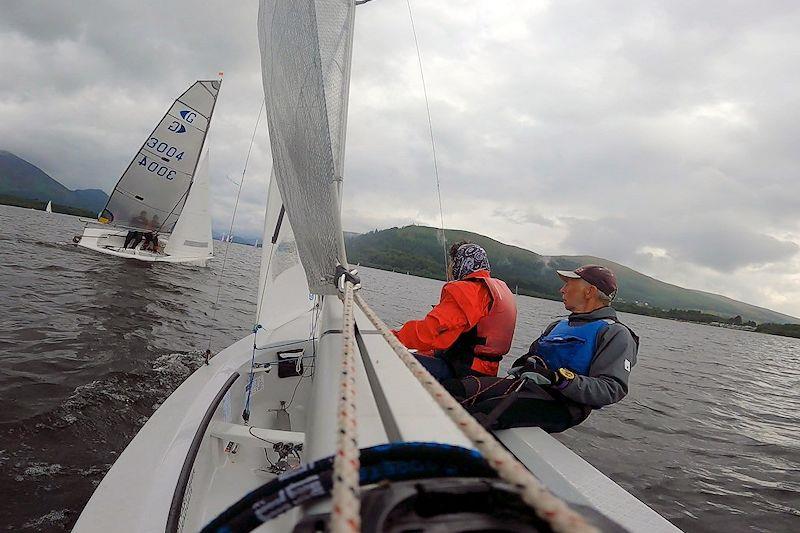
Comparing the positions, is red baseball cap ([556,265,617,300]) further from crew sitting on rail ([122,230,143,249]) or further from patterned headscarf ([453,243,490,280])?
crew sitting on rail ([122,230,143,249])

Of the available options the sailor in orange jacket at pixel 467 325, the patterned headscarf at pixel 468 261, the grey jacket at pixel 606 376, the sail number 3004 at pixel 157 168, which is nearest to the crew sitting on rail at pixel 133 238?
the sail number 3004 at pixel 157 168

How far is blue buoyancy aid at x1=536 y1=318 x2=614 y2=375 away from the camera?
2.61 meters

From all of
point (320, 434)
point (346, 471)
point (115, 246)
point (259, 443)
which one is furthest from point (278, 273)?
point (115, 246)

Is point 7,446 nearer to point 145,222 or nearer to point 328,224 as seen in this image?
point 328,224

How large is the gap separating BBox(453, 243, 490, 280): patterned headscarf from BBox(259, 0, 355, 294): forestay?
0.98 meters

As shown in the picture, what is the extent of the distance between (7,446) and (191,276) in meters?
13.3

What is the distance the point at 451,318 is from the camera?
2.75 meters

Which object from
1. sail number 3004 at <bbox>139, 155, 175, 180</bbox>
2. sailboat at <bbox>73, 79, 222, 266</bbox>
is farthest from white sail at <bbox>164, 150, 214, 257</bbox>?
sail number 3004 at <bbox>139, 155, 175, 180</bbox>

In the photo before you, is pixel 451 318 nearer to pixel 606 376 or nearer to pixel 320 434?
pixel 606 376

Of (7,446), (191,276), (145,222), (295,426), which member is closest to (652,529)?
(295,426)

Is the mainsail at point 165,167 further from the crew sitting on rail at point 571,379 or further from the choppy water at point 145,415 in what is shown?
the crew sitting on rail at point 571,379

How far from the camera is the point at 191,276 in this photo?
1566 cm

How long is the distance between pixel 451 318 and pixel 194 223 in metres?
17.9

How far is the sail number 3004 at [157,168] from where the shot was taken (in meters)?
16.5
